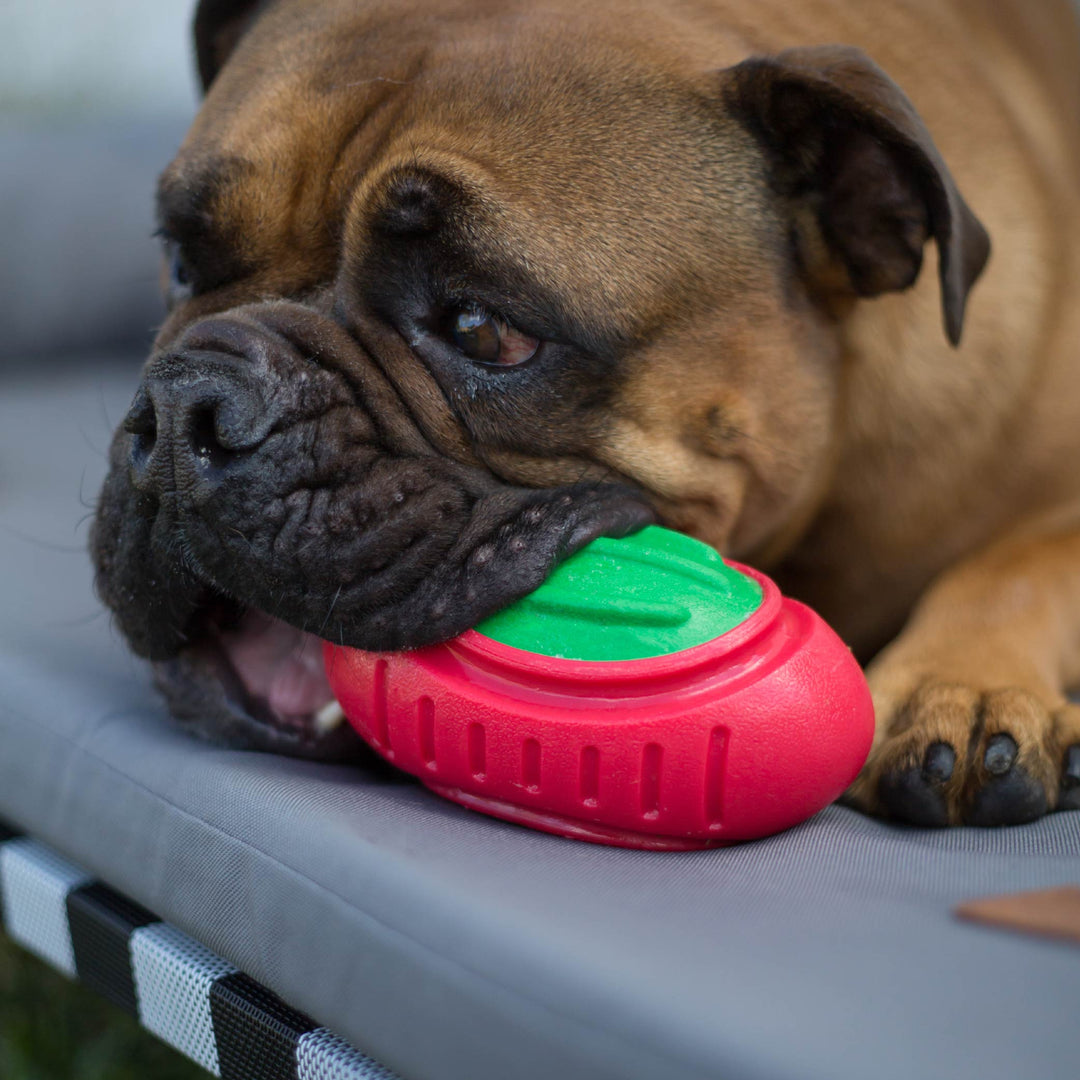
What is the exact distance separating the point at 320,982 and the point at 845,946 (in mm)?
522

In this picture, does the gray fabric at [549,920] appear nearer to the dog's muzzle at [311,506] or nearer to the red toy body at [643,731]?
the red toy body at [643,731]

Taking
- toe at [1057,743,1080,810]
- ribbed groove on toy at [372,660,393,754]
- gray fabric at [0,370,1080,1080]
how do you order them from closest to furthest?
gray fabric at [0,370,1080,1080] → ribbed groove on toy at [372,660,393,754] → toe at [1057,743,1080,810]

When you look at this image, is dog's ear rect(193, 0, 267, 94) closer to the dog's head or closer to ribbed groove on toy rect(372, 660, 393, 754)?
the dog's head

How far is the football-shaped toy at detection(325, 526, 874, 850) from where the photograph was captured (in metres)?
1.25

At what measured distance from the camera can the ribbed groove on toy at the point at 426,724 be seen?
4.39ft

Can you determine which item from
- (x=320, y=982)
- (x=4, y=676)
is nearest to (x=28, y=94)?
(x=4, y=676)

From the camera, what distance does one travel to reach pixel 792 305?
1690 millimetres

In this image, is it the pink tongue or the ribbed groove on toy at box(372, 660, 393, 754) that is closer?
the ribbed groove on toy at box(372, 660, 393, 754)

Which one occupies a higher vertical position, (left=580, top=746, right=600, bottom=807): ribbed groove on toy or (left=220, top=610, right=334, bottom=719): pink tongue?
(left=580, top=746, right=600, bottom=807): ribbed groove on toy

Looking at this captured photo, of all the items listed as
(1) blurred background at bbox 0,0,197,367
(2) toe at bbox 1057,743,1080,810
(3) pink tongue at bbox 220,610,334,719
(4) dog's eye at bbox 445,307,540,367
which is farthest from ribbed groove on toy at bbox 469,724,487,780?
(1) blurred background at bbox 0,0,197,367

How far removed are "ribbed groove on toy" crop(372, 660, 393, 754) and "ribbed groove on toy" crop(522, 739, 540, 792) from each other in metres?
0.18

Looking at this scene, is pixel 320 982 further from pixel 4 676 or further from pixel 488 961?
pixel 4 676

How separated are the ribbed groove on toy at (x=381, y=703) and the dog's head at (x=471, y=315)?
0.03m

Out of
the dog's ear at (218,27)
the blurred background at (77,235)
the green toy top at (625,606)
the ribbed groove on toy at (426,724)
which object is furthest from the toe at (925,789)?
the blurred background at (77,235)
